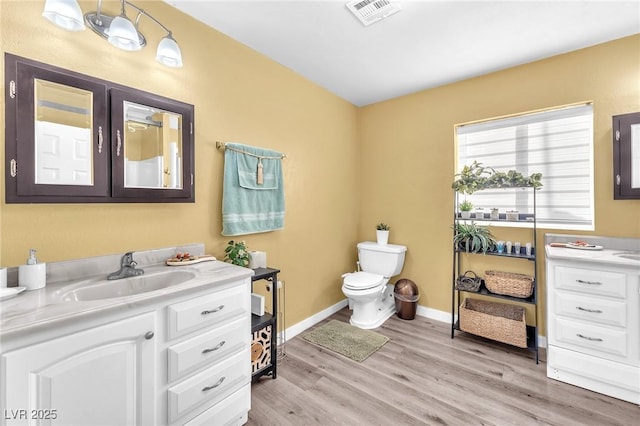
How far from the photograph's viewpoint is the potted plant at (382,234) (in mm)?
3150

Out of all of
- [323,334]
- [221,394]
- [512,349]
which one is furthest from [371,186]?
[221,394]

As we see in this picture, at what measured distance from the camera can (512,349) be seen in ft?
7.69

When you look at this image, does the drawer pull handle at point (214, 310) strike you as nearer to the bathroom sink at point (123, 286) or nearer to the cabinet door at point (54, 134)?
the bathroom sink at point (123, 286)

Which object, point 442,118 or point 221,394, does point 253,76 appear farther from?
point 221,394

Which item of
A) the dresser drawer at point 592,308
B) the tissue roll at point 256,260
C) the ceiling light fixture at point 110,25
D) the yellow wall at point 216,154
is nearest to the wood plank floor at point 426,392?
the dresser drawer at point 592,308

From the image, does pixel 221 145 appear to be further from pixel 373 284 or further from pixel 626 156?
pixel 626 156

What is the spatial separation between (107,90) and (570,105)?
10.9ft

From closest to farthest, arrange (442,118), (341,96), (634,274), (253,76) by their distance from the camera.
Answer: (634,274) < (253,76) < (442,118) < (341,96)

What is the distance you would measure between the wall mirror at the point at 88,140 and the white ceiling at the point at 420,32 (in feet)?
2.07

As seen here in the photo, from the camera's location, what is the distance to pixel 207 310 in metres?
1.35

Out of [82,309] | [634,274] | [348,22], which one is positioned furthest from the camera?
[348,22]

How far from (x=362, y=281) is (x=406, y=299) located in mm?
604

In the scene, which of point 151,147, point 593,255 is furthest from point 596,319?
point 151,147

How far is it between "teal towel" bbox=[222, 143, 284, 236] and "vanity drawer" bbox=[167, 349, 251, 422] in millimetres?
866
